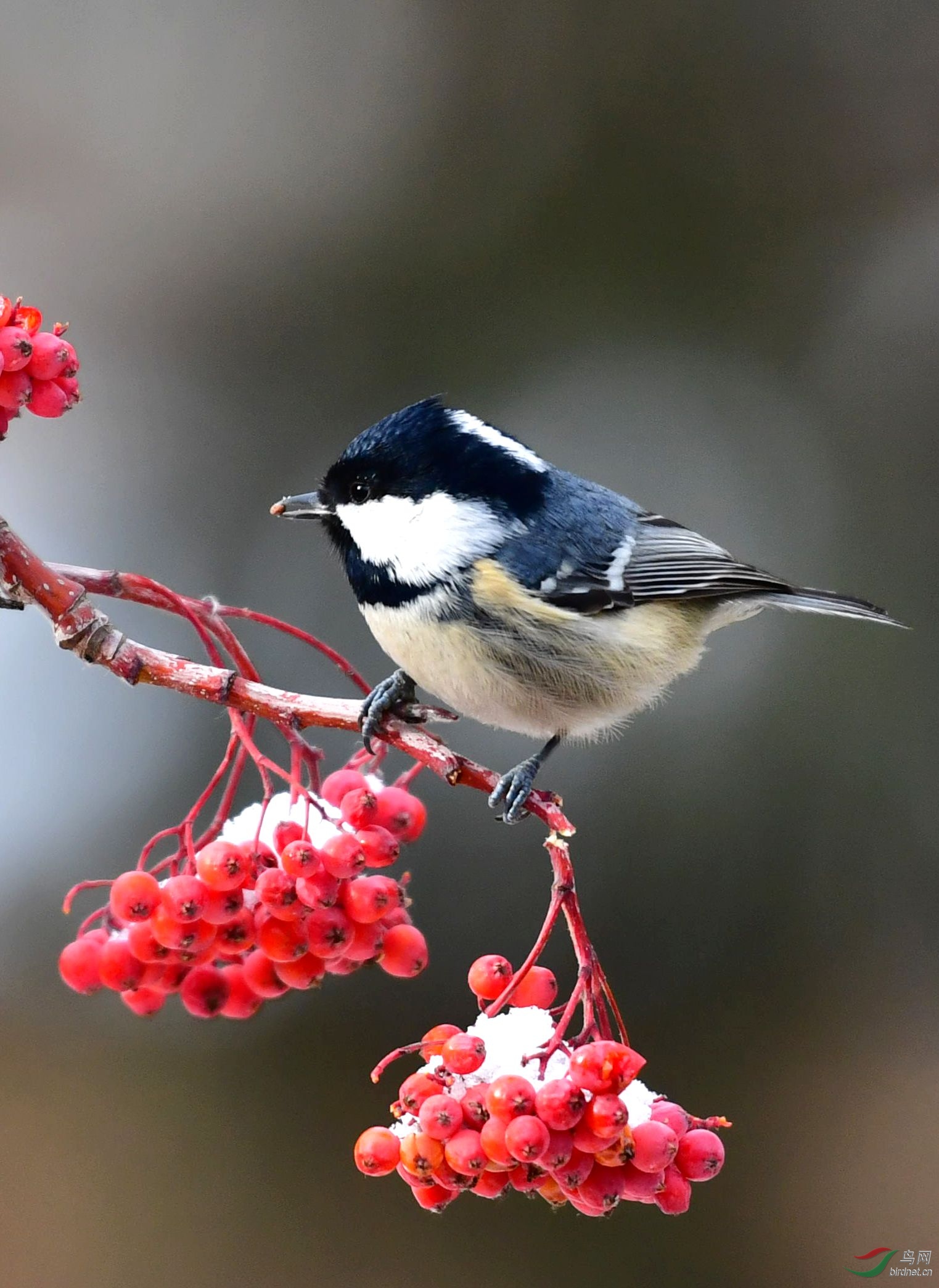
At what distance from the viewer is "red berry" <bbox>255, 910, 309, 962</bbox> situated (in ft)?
3.53

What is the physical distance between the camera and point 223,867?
104 cm

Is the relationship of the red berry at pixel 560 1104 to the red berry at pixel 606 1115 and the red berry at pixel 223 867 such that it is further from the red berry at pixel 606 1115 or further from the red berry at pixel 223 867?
the red berry at pixel 223 867

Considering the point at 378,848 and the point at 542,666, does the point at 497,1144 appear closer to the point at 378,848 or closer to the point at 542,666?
the point at 378,848

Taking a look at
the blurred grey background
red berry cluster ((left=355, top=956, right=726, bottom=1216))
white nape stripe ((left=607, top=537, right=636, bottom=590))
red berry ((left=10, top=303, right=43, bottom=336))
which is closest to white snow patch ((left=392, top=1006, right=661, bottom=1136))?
red berry cluster ((left=355, top=956, right=726, bottom=1216))

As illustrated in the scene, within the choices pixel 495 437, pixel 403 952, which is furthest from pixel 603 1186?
pixel 495 437

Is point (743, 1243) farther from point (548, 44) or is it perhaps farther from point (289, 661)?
point (548, 44)

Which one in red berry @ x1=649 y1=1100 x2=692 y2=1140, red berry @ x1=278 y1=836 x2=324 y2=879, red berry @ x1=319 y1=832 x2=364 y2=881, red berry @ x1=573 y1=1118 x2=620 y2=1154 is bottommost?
red berry @ x1=573 y1=1118 x2=620 y2=1154

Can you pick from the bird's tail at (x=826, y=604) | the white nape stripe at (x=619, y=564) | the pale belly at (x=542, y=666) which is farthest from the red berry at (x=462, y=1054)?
the bird's tail at (x=826, y=604)

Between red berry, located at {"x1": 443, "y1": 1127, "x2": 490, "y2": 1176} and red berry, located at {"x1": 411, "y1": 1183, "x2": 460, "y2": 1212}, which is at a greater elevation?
red berry, located at {"x1": 443, "y1": 1127, "x2": 490, "y2": 1176}

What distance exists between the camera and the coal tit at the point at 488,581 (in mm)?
Result: 1466

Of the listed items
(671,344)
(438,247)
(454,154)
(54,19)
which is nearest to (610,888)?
(671,344)

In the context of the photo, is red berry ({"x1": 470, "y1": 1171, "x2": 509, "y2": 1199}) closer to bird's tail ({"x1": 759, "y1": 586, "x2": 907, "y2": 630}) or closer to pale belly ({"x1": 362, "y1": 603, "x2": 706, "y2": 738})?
pale belly ({"x1": 362, "y1": 603, "x2": 706, "y2": 738})

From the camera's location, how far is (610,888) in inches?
108

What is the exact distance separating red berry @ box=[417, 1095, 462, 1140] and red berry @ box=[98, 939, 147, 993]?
385mm
